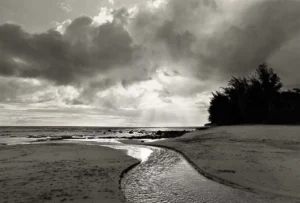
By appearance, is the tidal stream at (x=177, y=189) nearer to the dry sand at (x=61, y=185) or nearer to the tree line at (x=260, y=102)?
the dry sand at (x=61, y=185)

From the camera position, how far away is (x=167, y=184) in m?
8.23

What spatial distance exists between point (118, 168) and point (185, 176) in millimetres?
3686

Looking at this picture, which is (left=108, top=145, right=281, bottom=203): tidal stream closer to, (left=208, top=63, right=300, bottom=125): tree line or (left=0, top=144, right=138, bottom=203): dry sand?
(left=0, top=144, right=138, bottom=203): dry sand

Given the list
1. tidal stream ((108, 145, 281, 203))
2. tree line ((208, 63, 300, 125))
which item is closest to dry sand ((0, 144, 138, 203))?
tidal stream ((108, 145, 281, 203))

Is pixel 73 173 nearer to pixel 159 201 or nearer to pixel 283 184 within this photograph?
pixel 159 201

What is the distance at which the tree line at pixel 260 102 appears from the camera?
122ft

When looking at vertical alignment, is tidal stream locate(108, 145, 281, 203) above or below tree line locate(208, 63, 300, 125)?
below

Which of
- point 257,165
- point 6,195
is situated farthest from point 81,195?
point 257,165

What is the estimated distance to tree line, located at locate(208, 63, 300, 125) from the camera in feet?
122

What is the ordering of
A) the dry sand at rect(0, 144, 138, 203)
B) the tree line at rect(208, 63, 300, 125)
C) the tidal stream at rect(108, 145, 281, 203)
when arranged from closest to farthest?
the dry sand at rect(0, 144, 138, 203) < the tidal stream at rect(108, 145, 281, 203) < the tree line at rect(208, 63, 300, 125)

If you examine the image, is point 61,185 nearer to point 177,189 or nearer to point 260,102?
point 177,189

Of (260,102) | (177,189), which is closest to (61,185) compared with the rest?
(177,189)

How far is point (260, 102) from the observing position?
4156 cm

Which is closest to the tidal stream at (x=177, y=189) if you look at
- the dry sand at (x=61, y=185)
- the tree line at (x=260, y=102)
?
the dry sand at (x=61, y=185)
